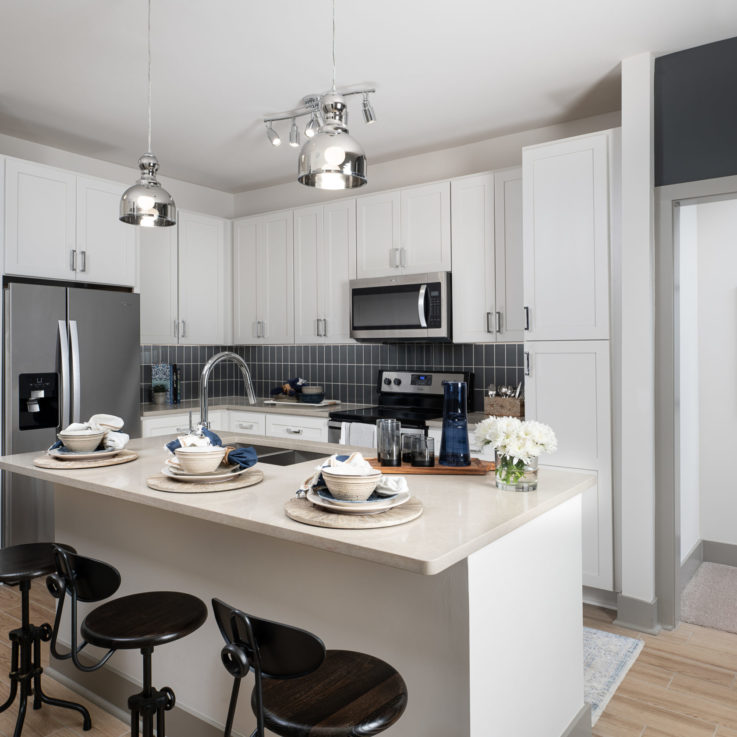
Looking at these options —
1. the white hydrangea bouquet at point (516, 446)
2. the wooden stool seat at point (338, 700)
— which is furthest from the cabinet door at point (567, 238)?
the wooden stool seat at point (338, 700)

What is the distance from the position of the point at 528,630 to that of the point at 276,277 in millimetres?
3727

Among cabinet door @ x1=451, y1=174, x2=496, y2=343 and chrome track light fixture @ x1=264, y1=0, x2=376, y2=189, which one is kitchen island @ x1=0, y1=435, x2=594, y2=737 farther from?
cabinet door @ x1=451, y1=174, x2=496, y2=343

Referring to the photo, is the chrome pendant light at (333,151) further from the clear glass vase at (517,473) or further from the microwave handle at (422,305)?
the microwave handle at (422,305)

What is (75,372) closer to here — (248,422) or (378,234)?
(248,422)

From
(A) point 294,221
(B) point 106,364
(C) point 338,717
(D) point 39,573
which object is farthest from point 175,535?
(A) point 294,221

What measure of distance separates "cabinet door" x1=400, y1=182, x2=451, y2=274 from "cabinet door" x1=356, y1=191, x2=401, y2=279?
0.20 ft

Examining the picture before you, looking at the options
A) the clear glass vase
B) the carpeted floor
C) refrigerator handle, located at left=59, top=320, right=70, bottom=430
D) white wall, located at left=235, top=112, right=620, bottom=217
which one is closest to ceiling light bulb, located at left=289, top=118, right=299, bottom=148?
white wall, located at left=235, top=112, right=620, bottom=217

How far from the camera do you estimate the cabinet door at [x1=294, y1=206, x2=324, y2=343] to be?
4648mm

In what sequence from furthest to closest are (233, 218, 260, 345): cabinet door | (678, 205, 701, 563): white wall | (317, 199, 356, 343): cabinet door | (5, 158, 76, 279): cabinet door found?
(233, 218, 260, 345): cabinet door → (317, 199, 356, 343): cabinet door → (5, 158, 76, 279): cabinet door → (678, 205, 701, 563): white wall

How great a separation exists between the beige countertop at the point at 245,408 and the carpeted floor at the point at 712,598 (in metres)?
2.39

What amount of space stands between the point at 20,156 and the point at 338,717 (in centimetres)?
418

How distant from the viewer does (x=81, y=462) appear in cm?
218

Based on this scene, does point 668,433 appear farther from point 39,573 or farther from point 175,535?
point 39,573

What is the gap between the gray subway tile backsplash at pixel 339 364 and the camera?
13.7 feet
